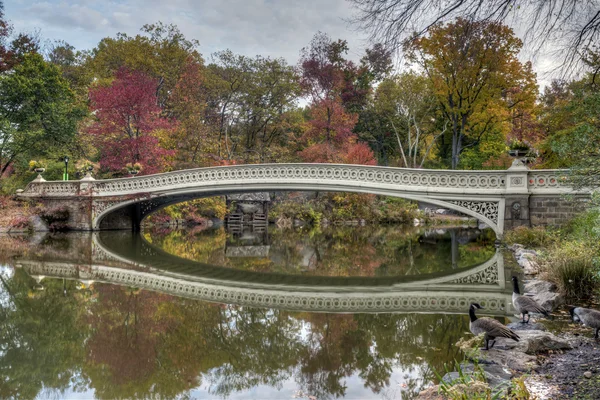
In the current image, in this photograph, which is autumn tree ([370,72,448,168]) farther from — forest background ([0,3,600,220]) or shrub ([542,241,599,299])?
shrub ([542,241,599,299])

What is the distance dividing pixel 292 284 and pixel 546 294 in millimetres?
4344

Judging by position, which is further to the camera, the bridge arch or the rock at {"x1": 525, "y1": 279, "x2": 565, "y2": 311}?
the bridge arch

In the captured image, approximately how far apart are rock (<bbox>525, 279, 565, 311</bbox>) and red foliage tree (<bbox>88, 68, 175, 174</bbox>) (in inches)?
713

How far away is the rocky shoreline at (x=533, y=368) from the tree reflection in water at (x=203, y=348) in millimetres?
479

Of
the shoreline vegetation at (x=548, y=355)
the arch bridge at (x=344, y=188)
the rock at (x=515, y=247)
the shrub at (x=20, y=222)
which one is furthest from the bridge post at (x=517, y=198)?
the shrub at (x=20, y=222)

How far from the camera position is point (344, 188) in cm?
1518

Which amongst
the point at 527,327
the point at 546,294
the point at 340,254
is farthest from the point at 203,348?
the point at 340,254

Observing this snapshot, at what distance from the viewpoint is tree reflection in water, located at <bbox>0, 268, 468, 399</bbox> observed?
12.6 feet

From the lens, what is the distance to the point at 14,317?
19.4 ft

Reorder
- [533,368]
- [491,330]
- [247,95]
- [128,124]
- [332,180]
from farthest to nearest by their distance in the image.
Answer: [247,95] < [128,124] < [332,180] < [491,330] < [533,368]

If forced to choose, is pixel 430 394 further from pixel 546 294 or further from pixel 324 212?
pixel 324 212

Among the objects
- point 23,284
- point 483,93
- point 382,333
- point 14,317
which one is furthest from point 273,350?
point 483,93

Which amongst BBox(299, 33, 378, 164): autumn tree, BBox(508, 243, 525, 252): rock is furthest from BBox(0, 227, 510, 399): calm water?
BBox(299, 33, 378, 164): autumn tree

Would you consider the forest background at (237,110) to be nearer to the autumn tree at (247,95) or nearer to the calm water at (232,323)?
the autumn tree at (247,95)
